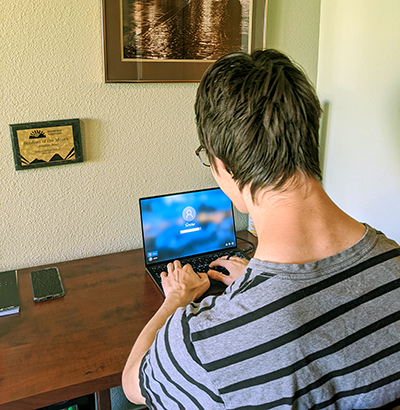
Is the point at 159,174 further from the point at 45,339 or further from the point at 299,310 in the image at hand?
the point at 299,310

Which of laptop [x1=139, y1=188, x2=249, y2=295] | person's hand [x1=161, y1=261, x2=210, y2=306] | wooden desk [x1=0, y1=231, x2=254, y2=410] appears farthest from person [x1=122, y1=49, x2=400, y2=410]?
laptop [x1=139, y1=188, x2=249, y2=295]

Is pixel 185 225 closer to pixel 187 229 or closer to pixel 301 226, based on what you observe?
pixel 187 229

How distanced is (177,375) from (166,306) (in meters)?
0.36

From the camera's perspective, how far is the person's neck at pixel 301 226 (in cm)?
74

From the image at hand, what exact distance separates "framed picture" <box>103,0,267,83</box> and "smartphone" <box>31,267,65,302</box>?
66 cm

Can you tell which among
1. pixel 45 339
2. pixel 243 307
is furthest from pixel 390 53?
pixel 45 339

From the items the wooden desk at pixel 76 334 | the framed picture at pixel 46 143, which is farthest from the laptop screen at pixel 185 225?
the framed picture at pixel 46 143

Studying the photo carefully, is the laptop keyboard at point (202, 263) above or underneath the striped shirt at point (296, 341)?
underneath

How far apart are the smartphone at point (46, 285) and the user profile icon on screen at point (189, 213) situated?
462mm

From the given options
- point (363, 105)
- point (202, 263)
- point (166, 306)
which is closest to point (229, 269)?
point (202, 263)

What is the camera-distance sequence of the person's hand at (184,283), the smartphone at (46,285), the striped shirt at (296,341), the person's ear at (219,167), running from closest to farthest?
1. the striped shirt at (296,341)
2. the person's ear at (219,167)
3. the person's hand at (184,283)
4. the smartphone at (46,285)

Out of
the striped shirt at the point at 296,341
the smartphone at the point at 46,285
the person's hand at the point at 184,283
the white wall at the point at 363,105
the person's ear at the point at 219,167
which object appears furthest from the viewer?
the white wall at the point at 363,105

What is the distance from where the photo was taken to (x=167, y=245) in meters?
1.51

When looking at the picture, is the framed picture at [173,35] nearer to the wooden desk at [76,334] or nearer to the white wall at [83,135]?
the white wall at [83,135]
